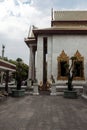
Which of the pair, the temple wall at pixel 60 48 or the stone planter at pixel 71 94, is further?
the temple wall at pixel 60 48

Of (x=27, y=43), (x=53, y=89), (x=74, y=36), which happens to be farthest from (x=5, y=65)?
(x=27, y=43)

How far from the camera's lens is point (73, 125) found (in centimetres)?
866

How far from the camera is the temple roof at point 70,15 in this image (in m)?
32.6

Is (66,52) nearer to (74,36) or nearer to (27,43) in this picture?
(74,36)

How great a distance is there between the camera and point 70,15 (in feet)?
110

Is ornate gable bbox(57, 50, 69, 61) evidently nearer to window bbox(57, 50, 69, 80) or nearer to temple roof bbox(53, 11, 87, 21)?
window bbox(57, 50, 69, 80)

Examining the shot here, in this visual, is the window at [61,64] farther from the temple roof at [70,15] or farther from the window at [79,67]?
the temple roof at [70,15]

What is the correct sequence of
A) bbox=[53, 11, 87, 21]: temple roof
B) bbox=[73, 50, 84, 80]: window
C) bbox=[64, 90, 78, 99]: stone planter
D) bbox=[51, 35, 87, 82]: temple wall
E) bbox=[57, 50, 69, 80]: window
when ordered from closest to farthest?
bbox=[64, 90, 78, 99]: stone planter, bbox=[73, 50, 84, 80]: window, bbox=[57, 50, 69, 80]: window, bbox=[51, 35, 87, 82]: temple wall, bbox=[53, 11, 87, 21]: temple roof

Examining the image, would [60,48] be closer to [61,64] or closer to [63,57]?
[63,57]

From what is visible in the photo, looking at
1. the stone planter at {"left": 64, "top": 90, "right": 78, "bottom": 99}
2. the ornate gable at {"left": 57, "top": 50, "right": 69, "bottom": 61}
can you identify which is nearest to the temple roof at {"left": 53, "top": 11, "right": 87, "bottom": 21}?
the ornate gable at {"left": 57, "top": 50, "right": 69, "bottom": 61}

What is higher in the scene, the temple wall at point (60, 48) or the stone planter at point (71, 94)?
the temple wall at point (60, 48)

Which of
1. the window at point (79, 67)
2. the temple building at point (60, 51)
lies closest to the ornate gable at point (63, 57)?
the temple building at point (60, 51)

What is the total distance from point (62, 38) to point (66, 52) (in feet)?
6.03

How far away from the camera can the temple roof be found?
32581 mm
